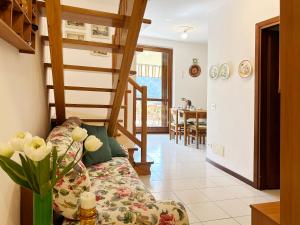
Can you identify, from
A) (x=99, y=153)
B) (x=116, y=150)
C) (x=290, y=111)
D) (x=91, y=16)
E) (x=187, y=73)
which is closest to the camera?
(x=290, y=111)

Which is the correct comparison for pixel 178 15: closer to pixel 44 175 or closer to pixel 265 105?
pixel 265 105

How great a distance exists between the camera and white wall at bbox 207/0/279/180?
3297 mm

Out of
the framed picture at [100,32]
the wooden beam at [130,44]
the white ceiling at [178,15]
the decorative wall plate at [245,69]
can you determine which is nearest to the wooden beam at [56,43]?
the wooden beam at [130,44]

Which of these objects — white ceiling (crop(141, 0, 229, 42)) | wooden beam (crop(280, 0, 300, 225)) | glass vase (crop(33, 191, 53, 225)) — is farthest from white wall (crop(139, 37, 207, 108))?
glass vase (crop(33, 191, 53, 225))

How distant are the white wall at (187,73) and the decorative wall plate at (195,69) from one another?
0.33 feet

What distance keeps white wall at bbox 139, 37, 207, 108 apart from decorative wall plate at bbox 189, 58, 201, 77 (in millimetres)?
100

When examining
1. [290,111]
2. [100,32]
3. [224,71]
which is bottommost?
[290,111]

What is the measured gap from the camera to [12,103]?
1449 millimetres

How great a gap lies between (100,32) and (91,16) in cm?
259

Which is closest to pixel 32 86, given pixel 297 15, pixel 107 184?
pixel 107 184

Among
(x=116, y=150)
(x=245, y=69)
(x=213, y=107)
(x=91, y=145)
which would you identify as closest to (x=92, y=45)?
(x=116, y=150)

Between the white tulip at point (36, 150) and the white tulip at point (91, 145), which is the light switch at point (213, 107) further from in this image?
the white tulip at point (36, 150)

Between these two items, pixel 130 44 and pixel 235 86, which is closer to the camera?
pixel 130 44

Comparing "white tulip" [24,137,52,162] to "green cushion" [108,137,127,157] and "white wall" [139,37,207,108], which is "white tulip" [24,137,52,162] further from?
"white wall" [139,37,207,108]
